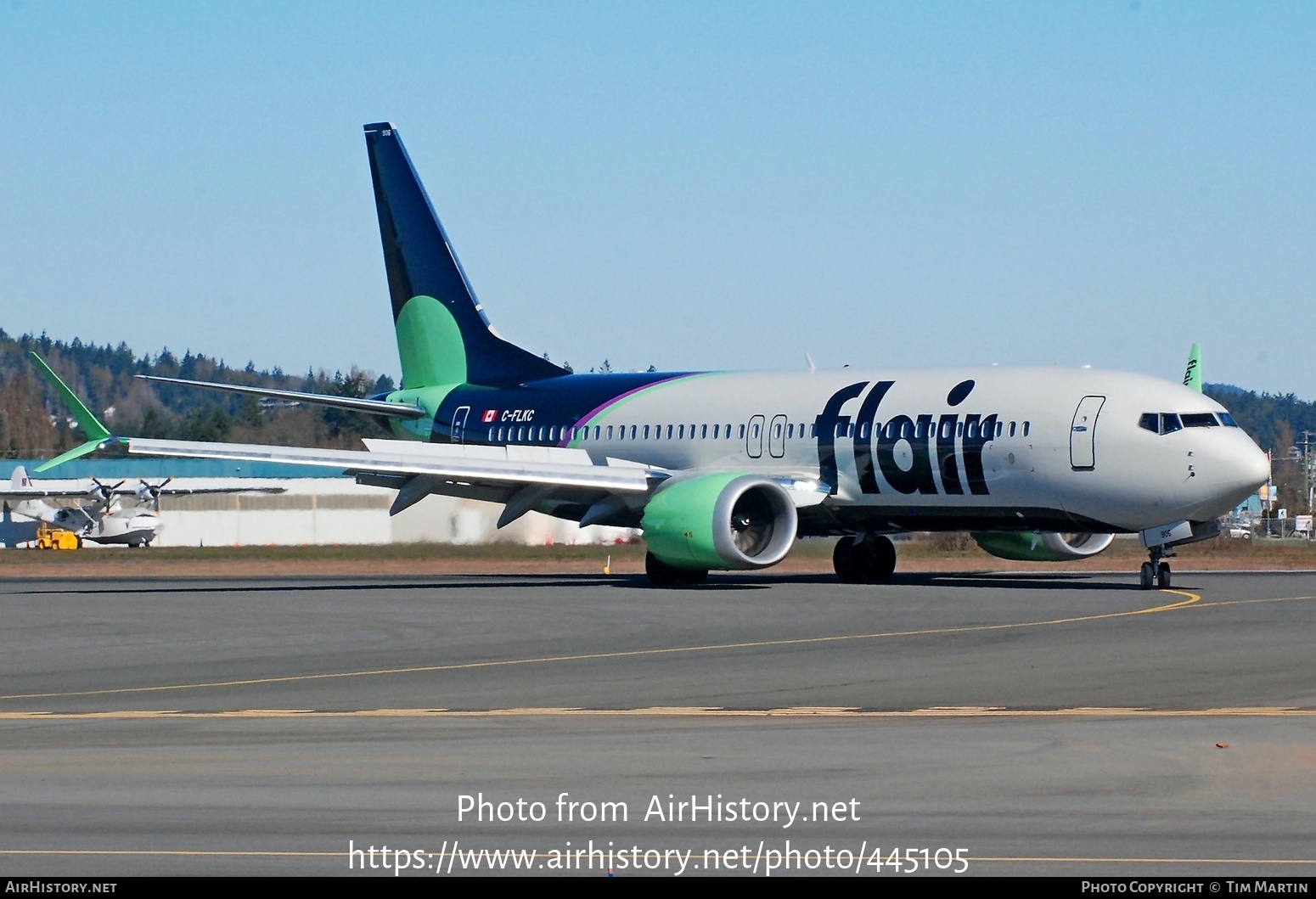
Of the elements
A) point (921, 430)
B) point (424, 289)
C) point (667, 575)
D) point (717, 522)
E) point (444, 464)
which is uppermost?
point (424, 289)

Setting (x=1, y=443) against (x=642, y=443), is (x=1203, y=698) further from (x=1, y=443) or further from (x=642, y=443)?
(x=1, y=443)

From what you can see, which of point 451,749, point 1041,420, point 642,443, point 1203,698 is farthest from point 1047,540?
point 451,749

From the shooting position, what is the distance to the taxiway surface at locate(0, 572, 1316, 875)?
8.44 m

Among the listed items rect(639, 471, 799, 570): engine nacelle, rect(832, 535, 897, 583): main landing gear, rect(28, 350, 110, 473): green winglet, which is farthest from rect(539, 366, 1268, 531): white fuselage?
rect(28, 350, 110, 473): green winglet

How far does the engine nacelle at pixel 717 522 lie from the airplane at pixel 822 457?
0.14 feet

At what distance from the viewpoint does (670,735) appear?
1223 centimetres

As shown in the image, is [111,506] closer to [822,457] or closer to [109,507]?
[109,507]

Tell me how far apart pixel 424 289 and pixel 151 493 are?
36.0m

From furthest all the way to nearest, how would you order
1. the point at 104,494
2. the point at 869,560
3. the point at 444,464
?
1. the point at 104,494
2. the point at 869,560
3. the point at 444,464

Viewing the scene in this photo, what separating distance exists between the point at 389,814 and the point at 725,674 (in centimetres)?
773

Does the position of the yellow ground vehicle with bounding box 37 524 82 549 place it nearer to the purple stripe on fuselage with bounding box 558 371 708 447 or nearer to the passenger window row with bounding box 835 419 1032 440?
the purple stripe on fuselage with bounding box 558 371 708 447

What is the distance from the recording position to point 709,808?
9188 mm

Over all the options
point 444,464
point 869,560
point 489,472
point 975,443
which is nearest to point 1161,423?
point 975,443

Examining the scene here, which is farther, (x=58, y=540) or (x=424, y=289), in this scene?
(x=58, y=540)
